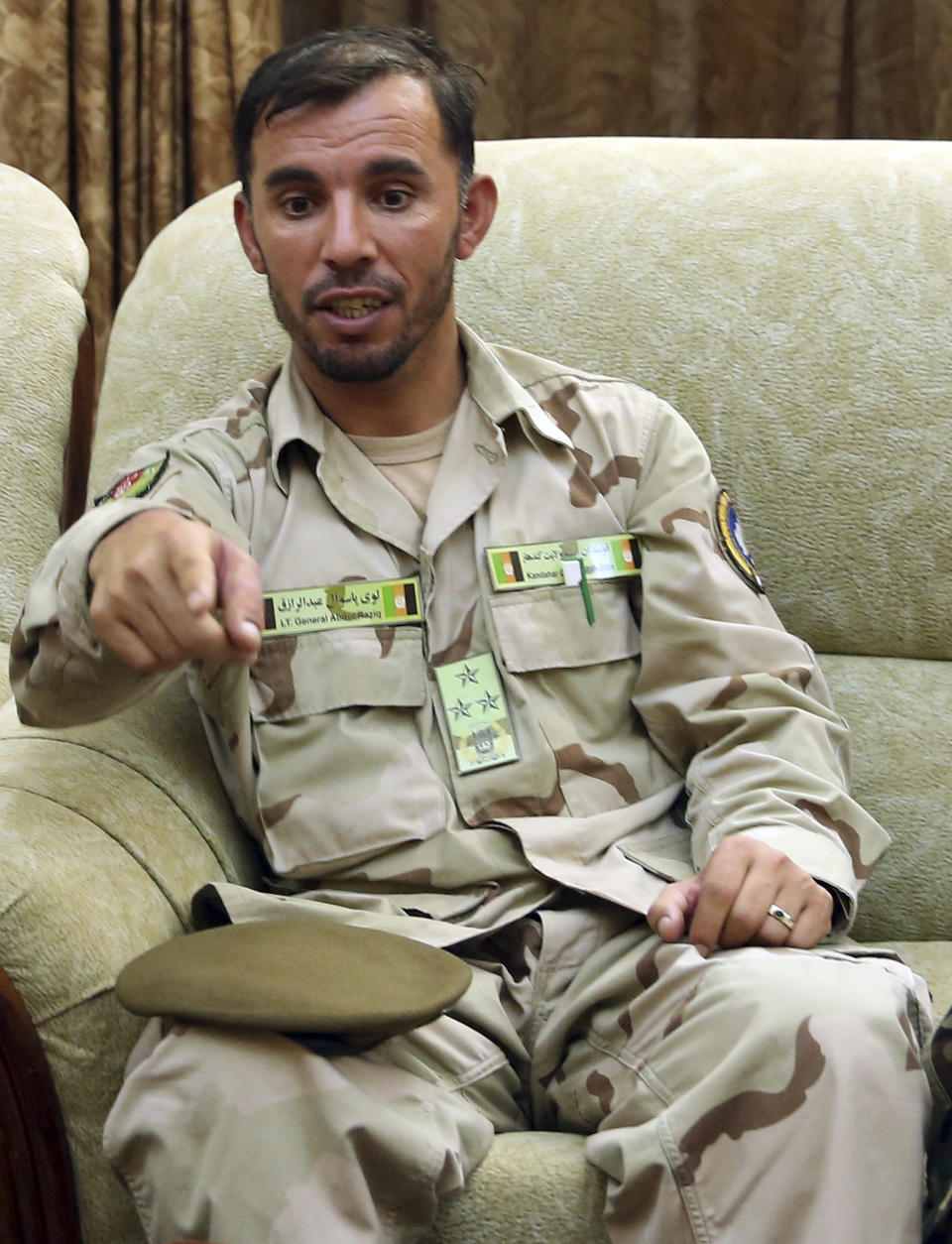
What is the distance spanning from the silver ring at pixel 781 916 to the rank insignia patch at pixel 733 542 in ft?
1.11

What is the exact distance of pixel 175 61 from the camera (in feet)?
7.29

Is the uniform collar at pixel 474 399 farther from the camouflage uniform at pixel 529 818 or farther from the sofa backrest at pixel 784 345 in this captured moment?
the sofa backrest at pixel 784 345

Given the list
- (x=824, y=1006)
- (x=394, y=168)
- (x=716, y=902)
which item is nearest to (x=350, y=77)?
(x=394, y=168)

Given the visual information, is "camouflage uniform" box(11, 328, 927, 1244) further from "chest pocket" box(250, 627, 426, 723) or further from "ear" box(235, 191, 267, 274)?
"ear" box(235, 191, 267, 274)

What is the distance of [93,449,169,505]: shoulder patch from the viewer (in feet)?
4.28

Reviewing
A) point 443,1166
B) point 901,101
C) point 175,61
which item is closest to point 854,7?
point 901,101

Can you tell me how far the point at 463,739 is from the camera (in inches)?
51.9

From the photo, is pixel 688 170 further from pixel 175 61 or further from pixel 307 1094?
pixel 307 1094

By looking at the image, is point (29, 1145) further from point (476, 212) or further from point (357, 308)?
point (476, 212)

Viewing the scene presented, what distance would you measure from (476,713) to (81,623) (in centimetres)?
36

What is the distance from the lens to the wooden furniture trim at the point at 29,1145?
108 centimetres

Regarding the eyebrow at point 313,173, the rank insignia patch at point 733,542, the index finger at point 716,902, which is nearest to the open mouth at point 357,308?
the eyebrow at point 313,173

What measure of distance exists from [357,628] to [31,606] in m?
0.28

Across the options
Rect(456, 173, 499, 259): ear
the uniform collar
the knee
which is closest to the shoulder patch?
the uniform collar
